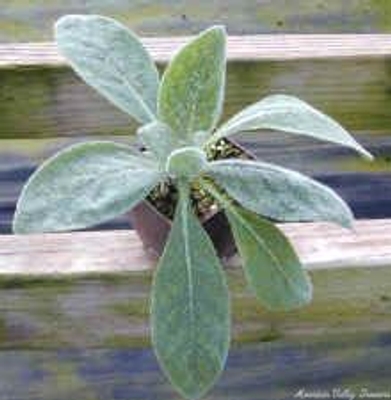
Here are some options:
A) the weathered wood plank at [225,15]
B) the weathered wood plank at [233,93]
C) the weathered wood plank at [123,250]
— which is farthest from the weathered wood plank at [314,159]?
the weathered wood plank at [123,250]

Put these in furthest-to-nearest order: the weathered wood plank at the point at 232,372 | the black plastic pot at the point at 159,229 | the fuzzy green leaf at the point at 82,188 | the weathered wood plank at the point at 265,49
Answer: the weathered wood plank at the point at 232,372 → the weathered wood plank at the point at 265,49 → the black plastic pot at the point at 159,229 → the fuzzy green leaf at the point at 82,188

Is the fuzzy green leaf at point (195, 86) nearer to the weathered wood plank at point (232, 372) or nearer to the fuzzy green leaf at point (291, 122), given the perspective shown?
the fuzzy green leaf at point (291, 122)

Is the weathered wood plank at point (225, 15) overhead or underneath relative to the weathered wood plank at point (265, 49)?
underneath

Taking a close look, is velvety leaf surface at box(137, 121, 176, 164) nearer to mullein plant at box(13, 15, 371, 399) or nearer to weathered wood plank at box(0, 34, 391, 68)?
mullein plant at box(13, 15, 371, 399)

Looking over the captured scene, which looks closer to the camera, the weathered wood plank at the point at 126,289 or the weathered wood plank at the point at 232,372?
the weathered wood plank at the point at 126,289

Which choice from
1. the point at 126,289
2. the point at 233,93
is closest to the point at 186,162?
the point at 126,289

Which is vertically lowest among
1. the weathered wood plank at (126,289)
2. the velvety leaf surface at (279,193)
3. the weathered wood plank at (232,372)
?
the weathered wood plank at (232,372)
